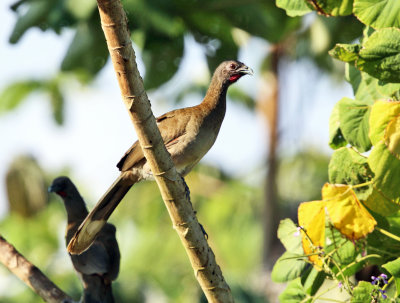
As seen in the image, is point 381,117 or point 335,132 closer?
point 381,117

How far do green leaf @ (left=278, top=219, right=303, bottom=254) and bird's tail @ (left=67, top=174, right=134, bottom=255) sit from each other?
1.16 metres

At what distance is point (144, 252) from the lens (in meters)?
14.3

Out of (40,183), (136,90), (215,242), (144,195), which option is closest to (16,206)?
(40,183)

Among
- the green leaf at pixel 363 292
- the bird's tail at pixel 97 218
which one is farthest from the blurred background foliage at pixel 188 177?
the green leaf at pixel 363 292

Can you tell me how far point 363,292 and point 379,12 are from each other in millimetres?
1193

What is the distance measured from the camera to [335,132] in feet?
10.4

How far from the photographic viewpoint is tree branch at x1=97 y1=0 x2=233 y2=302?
2503mm

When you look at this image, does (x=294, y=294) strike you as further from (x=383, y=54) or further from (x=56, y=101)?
(x=56, y=101)

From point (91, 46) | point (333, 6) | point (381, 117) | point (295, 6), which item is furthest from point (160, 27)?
point (381, 117)

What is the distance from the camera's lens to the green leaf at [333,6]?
299 cm

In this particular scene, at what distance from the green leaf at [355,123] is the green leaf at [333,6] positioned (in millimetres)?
419

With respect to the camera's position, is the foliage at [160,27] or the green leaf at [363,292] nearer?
the green leaf at [363,292]

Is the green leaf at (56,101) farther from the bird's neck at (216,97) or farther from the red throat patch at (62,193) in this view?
the bird's neck at (216,97)

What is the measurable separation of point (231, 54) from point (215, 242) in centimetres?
1034
